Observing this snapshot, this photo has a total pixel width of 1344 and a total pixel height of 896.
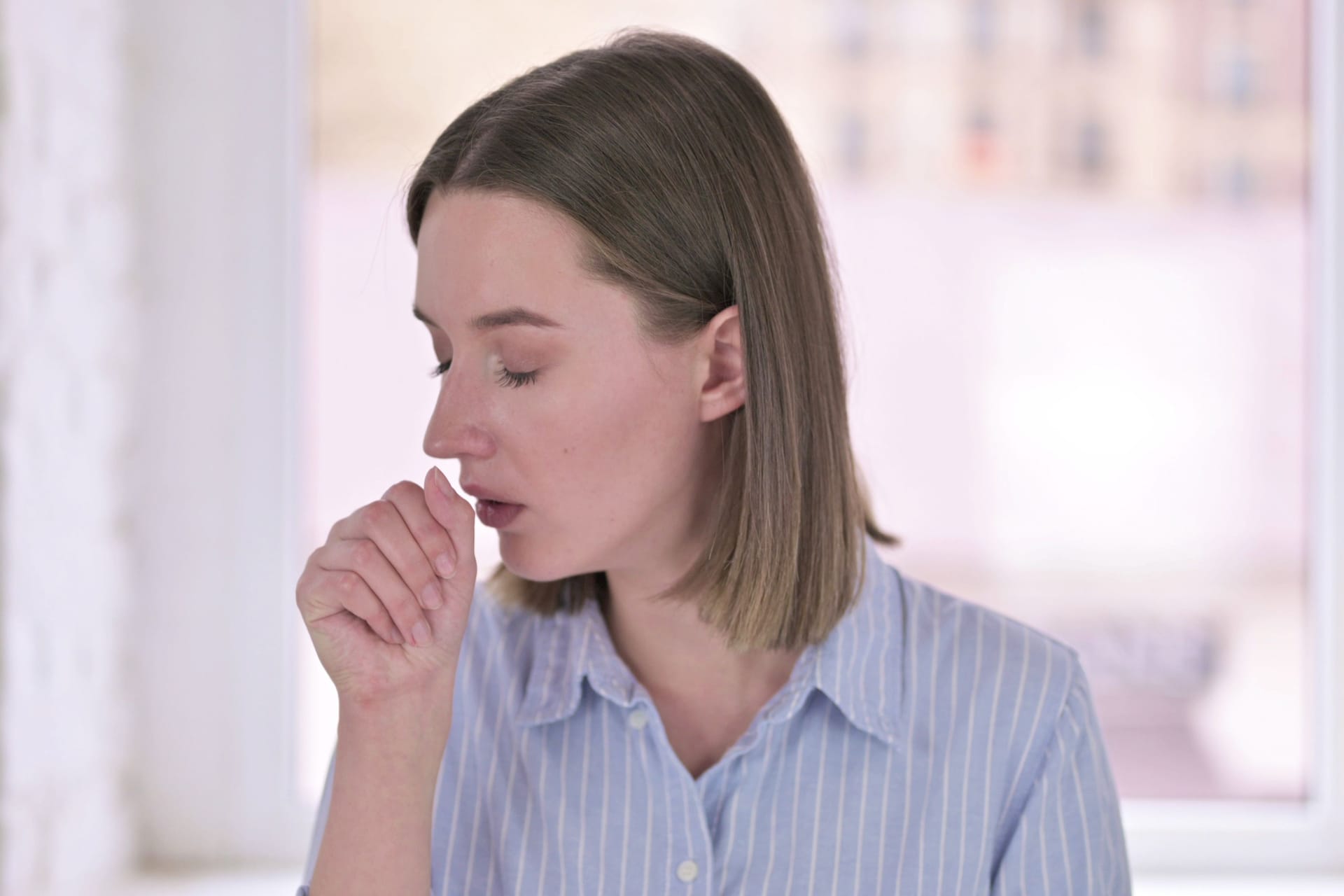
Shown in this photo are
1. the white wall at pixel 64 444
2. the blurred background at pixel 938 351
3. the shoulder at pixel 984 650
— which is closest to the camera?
the shoulder at pixel 984 650

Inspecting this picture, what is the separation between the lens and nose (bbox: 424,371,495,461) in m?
0.91

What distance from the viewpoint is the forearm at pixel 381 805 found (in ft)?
3.11

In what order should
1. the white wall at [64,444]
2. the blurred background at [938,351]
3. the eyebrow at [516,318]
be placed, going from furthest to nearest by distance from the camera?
the blurred background at [938,351], the white wall at [64,444], the eyebrow at [516,318]

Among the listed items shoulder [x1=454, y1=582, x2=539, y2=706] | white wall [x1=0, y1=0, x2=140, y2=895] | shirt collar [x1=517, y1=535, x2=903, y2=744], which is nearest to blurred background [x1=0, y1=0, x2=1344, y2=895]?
white wall [x1=0, y1=0, x2=140, y2=895]

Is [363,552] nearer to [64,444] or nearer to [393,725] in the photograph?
[393,725]

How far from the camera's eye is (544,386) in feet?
2.99

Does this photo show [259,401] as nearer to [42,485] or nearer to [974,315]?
[42,485]

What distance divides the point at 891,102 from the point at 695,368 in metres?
0.77

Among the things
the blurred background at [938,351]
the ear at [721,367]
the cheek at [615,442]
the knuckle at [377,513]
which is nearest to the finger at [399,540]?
the knuckle at [377,513]

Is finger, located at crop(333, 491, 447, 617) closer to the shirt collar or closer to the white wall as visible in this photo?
the shirt collar

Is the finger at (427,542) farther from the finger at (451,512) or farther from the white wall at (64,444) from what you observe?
the white wall at (64,444)

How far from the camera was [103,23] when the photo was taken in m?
1.45

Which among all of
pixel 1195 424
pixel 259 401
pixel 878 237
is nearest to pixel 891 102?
pixel 878 237

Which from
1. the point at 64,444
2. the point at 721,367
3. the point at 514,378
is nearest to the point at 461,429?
the point at 514,378
